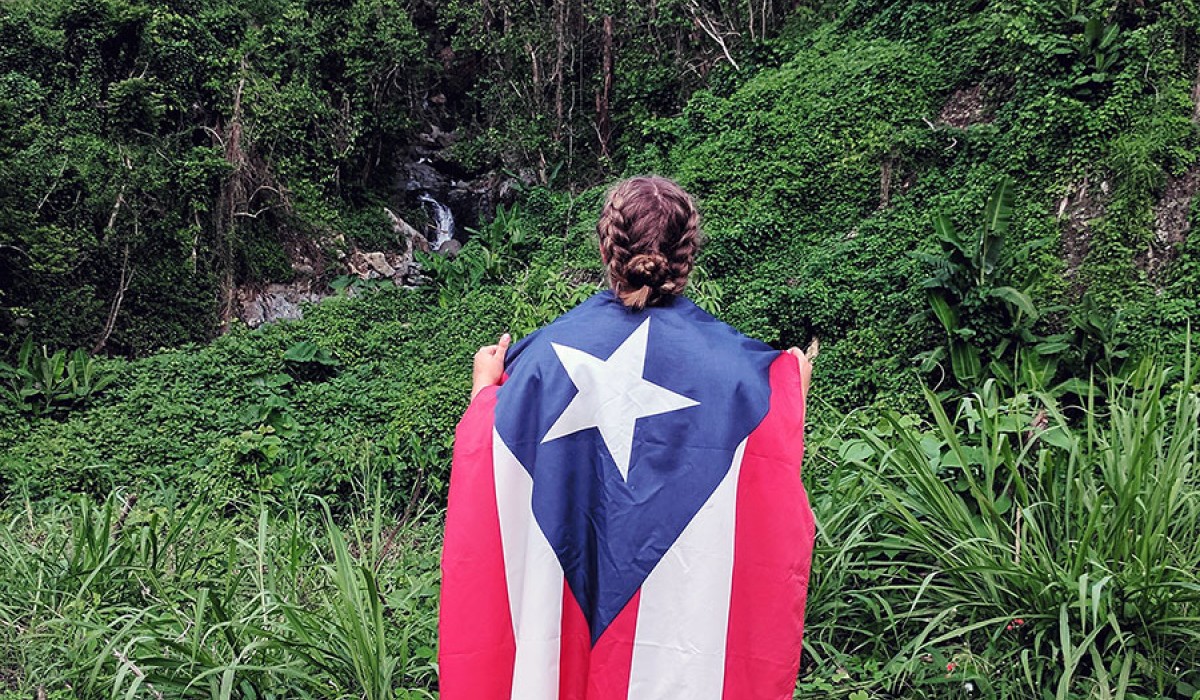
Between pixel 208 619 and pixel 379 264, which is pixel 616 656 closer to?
pixel 208 619

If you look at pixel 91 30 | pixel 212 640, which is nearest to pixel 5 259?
pixel 91 30

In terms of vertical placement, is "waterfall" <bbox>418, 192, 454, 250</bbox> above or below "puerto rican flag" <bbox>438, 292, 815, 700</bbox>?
above

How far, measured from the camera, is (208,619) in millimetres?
3137

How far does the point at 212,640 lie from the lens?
292 centimetres

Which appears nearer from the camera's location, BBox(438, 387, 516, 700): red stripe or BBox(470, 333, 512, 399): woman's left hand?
BBox(438, 387, 516, 700): red stripe

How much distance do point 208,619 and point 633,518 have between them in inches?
79.6

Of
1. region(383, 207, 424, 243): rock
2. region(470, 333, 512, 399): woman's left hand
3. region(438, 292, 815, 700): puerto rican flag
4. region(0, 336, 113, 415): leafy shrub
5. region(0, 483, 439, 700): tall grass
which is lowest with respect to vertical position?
region(0, 483, 439, 700): tall grass

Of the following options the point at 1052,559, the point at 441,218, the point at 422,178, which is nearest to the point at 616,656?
the point at 1052,559

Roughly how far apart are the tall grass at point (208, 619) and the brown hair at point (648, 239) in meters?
1.44

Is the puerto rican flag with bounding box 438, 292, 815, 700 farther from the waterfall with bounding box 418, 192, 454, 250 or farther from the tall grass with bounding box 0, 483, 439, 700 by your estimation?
the waterfall with bounding box 418, 192, 454, 250

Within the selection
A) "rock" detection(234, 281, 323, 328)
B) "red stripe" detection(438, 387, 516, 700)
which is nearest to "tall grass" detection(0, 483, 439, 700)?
"red stripe" detection(438, 387, 516, 700)

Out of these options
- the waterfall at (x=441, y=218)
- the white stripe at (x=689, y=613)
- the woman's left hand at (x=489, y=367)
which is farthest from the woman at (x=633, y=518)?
the waterfall at (x=441, y=218)

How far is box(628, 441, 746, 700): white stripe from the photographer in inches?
77.1

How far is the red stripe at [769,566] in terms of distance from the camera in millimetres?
1985
